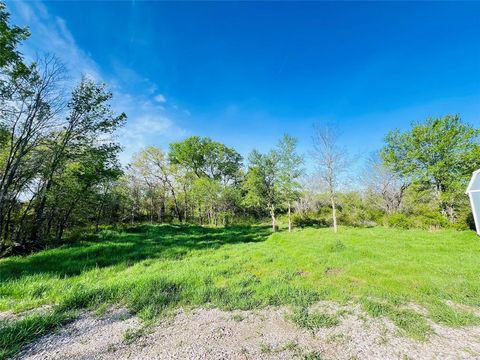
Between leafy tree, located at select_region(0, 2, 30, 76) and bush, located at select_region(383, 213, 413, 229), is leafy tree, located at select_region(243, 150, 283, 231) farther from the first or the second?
leafy tree, located at select_region(0, 2, 30, 76)

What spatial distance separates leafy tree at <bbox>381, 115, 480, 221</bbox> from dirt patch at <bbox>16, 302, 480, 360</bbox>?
728 inches

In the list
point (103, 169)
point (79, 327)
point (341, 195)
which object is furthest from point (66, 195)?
point (341, 195)

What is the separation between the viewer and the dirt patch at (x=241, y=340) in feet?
8.70

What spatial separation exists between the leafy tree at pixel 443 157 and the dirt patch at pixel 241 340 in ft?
60.6

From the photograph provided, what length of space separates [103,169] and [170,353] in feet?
42.5

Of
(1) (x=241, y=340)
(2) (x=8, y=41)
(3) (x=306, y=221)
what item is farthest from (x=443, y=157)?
(2) (x=8, y=41)

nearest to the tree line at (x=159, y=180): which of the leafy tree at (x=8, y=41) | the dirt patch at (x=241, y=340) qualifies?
the leafy tree at (x=8, y=41)

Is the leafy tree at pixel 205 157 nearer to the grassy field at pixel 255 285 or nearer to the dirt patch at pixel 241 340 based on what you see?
the grassy field at pixel 255 285

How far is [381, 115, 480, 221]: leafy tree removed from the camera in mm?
15984

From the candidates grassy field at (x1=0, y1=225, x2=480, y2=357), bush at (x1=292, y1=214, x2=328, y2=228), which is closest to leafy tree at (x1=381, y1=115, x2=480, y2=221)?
bush at (x1=292, y1=214, x2=328, y2=228)

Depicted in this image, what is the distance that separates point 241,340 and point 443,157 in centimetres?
2186

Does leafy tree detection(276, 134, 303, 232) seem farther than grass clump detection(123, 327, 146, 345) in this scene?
Yes

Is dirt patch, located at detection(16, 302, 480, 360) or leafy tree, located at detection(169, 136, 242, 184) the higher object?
leafy tree, located at detection(169, 136, 242, 184)

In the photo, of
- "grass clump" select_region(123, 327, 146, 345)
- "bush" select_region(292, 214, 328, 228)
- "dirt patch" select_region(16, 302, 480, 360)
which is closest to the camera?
"dirt patch" select_region(16, 302, 480, 360)
